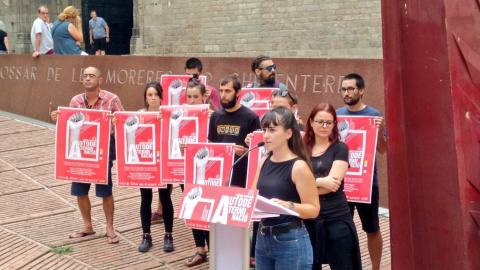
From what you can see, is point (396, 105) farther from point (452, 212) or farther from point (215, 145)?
point (215, 145)

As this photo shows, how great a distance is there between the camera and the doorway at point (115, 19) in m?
30.5

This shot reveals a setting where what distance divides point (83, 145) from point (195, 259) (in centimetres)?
176

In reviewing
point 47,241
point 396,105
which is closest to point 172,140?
point 47,241

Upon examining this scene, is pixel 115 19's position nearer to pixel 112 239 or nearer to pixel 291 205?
pixel 112 239

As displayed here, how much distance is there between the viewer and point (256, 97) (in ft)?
29.8

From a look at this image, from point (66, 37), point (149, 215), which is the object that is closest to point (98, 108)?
point (149, 215)

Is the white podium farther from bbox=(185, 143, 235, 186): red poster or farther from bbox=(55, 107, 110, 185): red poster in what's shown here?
bbox=(55, 107, 110, 185): red poster

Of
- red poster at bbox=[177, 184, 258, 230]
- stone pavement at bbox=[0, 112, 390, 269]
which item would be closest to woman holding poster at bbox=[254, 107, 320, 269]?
red poster at bbox=[177, 184, 258, 230]

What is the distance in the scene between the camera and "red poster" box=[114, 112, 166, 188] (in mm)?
8172

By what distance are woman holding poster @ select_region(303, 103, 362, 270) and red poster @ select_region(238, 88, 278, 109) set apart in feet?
9.72

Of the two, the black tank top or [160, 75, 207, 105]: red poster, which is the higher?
[160, 75, 207, 105]: red poster

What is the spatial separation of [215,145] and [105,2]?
81.0 ft

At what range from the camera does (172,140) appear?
319 inches

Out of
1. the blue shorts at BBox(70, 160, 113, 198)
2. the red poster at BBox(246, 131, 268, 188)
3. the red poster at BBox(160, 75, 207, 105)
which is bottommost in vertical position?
the blue shorts at BBox(70, 160, 113, 198)
